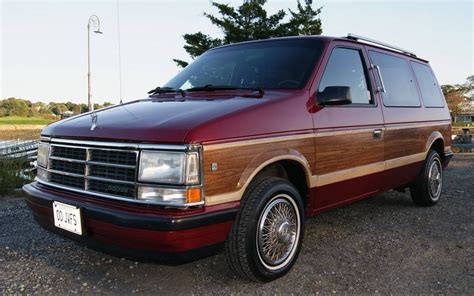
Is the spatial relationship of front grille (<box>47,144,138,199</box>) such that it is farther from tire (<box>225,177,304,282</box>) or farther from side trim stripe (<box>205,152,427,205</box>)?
tire (<box>225,177,304,282</box>)

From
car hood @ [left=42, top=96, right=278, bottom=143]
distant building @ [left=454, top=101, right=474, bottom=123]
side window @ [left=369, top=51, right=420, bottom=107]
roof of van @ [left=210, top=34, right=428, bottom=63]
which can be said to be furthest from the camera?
distant building @ [left=454, top=101, right=474, bottom=123]

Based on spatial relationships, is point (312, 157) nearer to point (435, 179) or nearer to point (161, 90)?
point (161, 90)

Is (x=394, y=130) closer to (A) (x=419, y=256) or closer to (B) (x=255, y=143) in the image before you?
(A) (x=419, y=256)


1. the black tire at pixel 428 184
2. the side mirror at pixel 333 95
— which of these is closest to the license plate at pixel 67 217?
the side mirror at pixel 333 95

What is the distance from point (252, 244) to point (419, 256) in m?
1.69

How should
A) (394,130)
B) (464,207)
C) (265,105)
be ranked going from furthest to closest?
(464,207) → (394,130) → (265,105)

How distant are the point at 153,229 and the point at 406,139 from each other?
11.2 feet

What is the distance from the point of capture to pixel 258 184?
2.98m

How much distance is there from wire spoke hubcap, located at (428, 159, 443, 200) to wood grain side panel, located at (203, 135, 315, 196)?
10.6 ft

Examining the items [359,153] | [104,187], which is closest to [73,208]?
[104,187]

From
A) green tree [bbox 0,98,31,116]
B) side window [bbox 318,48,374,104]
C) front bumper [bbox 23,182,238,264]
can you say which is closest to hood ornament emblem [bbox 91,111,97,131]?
front bumper [bbox 23,182,238,264]

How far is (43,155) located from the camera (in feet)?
11.1

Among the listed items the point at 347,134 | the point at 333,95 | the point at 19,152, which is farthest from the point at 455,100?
the point at 333,95

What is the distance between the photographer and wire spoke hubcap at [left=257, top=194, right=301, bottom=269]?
301 centimetres
